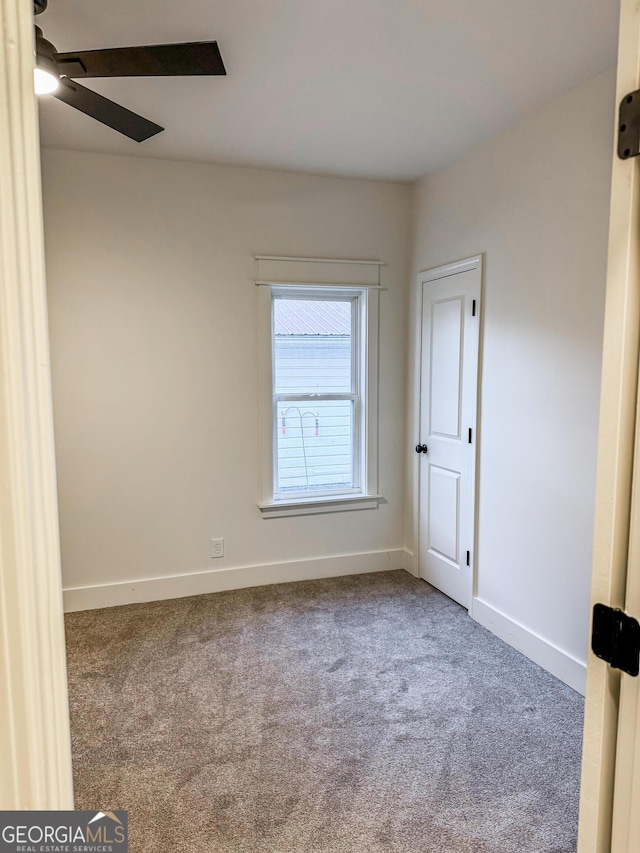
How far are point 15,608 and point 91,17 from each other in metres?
2.18

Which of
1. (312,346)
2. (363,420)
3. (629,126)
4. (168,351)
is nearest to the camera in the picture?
(629,126)

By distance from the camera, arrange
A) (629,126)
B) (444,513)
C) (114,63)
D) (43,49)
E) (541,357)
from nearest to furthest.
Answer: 1. (629,126)
2. (43,49)
3. (114,63)
4. (541,357)
5. (444,513)

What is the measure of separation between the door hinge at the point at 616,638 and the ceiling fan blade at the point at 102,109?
84.7 inches

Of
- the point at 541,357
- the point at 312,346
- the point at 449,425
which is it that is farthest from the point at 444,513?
the point at 312,346

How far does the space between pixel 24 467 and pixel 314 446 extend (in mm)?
3319

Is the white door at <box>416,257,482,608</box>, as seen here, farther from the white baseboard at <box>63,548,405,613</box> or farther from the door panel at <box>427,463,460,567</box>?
the white baseboard at <box>63,548,405,613</box>

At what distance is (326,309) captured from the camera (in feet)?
12.7

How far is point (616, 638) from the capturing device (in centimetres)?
85

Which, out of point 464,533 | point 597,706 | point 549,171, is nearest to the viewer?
point 597,706

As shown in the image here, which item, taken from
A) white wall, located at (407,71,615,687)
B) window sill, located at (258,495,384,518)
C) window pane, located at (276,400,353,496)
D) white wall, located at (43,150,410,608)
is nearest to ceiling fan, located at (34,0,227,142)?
white wall, located at (43,150,410,608)

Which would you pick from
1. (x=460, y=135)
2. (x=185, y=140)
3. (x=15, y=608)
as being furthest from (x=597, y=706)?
(x=185, y=140)

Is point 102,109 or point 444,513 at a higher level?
point 102,109

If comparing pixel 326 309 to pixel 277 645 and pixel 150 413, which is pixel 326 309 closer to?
pixel 150 413

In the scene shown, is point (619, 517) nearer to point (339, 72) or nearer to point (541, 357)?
point (541, 357)
